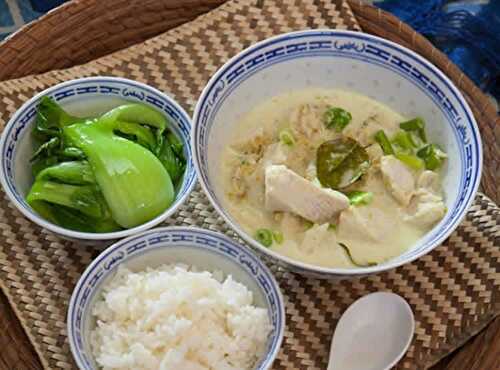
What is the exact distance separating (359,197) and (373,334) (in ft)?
1.10

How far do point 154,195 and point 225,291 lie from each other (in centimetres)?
32

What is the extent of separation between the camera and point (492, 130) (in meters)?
2.25

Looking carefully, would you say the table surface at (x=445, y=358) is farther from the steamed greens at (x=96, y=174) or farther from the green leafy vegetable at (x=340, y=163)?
the green leafy vegetable at (x=340, y=163)

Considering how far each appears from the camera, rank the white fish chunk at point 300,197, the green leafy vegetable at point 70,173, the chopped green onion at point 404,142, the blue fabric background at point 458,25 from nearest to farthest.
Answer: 1. the white fish chunk at point 300,197
2. the green leafy vegetable at point 70,173
3. the chopped green onion at point 404,142
4. the blue fabric background at point 458,25

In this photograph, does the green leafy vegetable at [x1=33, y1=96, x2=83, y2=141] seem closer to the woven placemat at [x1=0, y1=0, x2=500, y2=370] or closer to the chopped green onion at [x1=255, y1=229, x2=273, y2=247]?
the woven placemat at [x1=0, y1=0, x2=500, y2=370]

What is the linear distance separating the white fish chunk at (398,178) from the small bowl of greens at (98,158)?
0.49 metres

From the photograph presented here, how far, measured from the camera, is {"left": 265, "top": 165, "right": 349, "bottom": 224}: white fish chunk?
180cm

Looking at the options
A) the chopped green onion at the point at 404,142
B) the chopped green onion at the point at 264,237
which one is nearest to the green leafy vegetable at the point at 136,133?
the chopped green onion at the point at 264,237

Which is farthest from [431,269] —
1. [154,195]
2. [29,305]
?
[29,305]

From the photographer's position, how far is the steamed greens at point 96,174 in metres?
1.90

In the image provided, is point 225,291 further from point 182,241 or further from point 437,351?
point 437,351

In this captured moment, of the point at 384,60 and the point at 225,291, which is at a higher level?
the point at 384,60

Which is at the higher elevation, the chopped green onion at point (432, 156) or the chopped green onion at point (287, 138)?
the chopped green onion at point (287, 138)

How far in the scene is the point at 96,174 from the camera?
1.93 meters
